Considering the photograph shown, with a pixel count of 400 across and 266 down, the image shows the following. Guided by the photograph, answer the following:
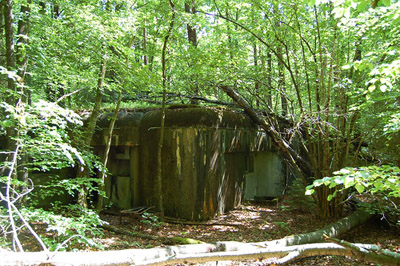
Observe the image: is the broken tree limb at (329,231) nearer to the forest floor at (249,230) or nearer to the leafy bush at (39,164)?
the forest floor at (249,230)

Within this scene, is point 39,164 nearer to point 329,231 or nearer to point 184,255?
point 184,255

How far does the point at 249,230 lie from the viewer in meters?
6.47

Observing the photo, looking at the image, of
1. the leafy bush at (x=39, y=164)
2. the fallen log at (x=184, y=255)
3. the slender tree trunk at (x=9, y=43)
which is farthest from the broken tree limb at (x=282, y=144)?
the leafy bush at (x=39, y=164)

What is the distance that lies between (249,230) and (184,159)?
2104mm

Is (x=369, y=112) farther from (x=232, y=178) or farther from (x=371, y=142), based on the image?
(x=232, y=178)

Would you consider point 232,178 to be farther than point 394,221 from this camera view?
Yes

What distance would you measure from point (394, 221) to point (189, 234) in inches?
172

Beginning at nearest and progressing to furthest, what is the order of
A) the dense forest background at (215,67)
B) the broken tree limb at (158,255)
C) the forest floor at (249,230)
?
1. the broken tree limb at (158,255)
2. the dense forest background at (215,67)
3. the forest floor at (249,230)

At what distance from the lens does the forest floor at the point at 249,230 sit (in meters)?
5.30

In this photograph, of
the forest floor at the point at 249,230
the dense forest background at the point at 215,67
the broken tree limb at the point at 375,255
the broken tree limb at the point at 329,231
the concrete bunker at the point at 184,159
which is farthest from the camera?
the concrete bunker at the point at 184,159

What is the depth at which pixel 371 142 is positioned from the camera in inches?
281

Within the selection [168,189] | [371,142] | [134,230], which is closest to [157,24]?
[168,189]

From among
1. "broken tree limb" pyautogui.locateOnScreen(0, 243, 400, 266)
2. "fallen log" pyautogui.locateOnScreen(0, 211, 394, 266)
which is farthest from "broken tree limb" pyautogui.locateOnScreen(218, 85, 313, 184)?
"broken tree limb" pyautogui.locateOnScreen(0, 243, 400, 266)

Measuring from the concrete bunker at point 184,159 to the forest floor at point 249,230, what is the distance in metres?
0.54
